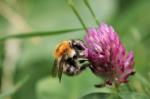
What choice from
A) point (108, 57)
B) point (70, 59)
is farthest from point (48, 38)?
point (108, 57)

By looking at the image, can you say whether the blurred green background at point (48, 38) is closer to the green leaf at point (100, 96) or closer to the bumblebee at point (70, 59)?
the bumblebee at point (70, 59)

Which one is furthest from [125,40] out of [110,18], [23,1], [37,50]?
[23,1]

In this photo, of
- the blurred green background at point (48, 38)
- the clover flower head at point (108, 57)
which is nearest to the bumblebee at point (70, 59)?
the clover flower head at point (108, 57)

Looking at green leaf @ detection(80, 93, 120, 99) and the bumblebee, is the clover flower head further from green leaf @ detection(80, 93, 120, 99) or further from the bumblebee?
the bumblebee

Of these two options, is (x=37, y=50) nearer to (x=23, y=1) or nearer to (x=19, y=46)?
(x=19, y=46)

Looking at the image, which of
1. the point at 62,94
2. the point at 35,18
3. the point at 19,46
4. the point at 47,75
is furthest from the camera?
the point at 35,18

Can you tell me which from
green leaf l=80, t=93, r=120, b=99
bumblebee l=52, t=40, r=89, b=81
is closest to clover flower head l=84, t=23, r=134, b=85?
green leaf l=80, t=93, r=120, b=99
